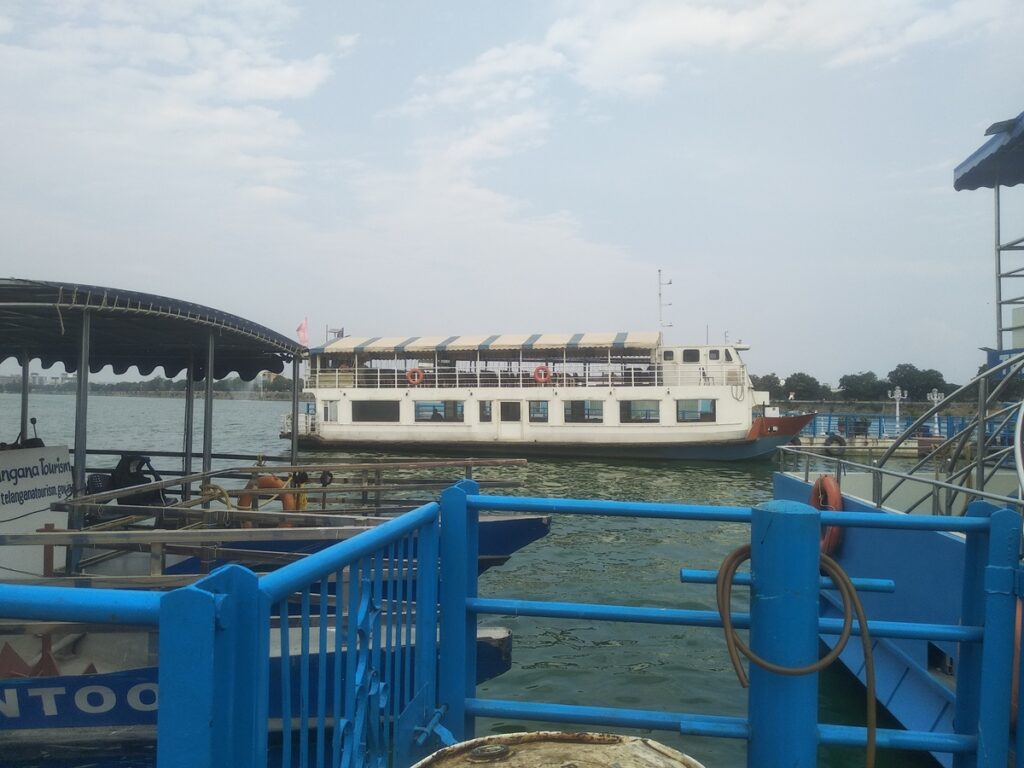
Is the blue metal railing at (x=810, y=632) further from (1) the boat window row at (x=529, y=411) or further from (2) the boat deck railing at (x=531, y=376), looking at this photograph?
(2) the boat deck railing at (x=531, y=376)

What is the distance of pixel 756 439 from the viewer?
2644 cm

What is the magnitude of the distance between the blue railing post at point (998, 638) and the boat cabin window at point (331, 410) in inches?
1195

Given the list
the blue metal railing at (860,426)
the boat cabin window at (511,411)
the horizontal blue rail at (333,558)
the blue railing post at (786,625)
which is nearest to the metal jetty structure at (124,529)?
the horizontal blue rail at (333,558)

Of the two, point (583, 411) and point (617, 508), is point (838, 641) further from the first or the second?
point (583, 411)

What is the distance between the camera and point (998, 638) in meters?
2.66

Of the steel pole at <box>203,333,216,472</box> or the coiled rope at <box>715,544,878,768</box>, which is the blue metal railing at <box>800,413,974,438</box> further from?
the coiled rope at <box>715,544,878,768</box>

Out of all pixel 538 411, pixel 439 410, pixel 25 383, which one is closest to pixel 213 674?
pixel 25 383

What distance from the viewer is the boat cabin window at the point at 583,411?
2919cm

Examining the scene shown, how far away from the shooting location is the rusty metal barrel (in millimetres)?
2422

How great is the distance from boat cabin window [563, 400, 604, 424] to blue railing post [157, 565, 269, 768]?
91.1 feet

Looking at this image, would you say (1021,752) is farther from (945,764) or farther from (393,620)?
(393,620)

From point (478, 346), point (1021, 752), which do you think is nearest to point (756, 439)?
point (478, 346)

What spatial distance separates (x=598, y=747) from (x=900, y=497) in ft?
22.2

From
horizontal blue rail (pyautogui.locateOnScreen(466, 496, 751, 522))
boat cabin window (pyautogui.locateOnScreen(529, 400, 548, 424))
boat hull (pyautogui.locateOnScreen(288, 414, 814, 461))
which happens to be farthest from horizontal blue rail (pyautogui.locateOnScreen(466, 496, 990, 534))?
boat cabin window (pyautogui.locateOnScreen(529, 400, 548, 424))
